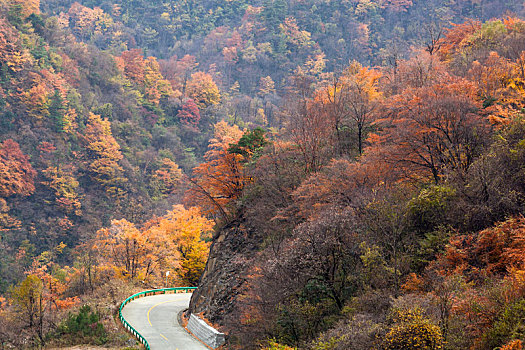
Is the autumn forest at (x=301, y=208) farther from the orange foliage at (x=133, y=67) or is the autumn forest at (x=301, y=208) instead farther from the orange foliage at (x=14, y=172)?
the orange foliage at (x=133, y=67)

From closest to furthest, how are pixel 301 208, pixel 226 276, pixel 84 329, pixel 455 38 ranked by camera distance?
1. pixel 301 208
2. pixel 84 329
3. pixel 226 276
4. pixel 455 38

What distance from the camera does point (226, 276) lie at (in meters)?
27.3

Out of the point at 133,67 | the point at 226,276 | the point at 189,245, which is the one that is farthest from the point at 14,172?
the point at 226,276

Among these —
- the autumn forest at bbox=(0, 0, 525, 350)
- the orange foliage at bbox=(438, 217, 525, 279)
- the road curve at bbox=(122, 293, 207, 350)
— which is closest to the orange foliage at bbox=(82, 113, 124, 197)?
the autumn forest at bbox=(0, 0, 525, 350)

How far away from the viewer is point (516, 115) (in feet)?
61.6

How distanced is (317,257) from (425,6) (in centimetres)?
11905

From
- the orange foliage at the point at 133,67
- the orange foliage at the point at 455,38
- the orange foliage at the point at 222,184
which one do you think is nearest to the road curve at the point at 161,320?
the orange foliage at the point at 222,184

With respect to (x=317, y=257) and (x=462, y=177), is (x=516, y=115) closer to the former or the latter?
(x=462, y=177)

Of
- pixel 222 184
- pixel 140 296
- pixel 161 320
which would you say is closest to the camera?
pixel 161 320

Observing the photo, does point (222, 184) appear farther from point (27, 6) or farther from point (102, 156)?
point (27, 6)

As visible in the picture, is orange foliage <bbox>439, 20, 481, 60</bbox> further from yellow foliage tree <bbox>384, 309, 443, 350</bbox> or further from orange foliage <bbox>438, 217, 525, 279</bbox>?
yellow foliage tree <bbox>384, 309, 443, 350</bbox>

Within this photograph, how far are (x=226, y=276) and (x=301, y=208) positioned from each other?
279 inches

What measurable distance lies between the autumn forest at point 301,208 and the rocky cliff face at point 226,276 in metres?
0.14

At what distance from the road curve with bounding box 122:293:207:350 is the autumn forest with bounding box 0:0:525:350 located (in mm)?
1366
